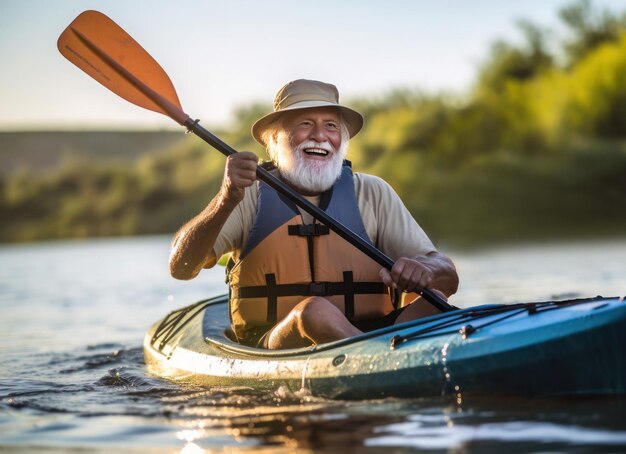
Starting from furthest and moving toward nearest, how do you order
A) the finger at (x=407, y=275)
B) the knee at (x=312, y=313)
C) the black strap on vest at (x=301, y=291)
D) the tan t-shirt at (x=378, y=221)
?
the tan t-shirt at (x=378, y=221)
the black strap on vest at (x=301, y=291)
the finger at (x=407, y=275)
the knee at (x=312, y=313)

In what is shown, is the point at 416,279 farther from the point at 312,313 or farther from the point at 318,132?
the point at 318,132

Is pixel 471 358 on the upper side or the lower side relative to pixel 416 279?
lower

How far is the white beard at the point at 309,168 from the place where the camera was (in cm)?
492

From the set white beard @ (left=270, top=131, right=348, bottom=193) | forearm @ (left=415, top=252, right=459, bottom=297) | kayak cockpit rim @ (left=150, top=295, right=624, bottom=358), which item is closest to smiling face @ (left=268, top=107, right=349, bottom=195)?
white beard @ (left=270, top=131, right=348, bottom=193)

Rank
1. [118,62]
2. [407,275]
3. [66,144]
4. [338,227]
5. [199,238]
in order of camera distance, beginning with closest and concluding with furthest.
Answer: [407,275] → [199,238] → [338,227] → [118,62] → [66,144]

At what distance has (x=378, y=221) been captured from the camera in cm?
504

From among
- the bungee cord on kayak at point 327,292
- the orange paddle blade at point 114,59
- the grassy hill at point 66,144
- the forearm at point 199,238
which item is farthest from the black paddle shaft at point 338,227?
the grassy hill at point 66,144

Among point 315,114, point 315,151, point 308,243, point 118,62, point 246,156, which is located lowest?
point 308,243

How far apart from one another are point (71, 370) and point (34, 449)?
7.65 feet

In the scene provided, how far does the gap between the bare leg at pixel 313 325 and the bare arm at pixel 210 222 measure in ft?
1.49

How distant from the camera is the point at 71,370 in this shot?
6184mm

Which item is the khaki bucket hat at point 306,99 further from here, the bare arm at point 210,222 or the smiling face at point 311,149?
the bare arm at point 210,222

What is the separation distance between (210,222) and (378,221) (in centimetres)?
85

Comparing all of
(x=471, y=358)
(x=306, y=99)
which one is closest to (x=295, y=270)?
(x=306, y=99)
